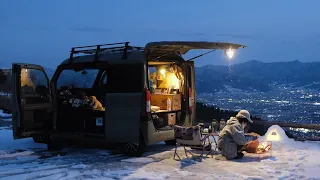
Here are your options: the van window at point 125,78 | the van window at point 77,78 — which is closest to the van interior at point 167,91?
the van window at point 125,78

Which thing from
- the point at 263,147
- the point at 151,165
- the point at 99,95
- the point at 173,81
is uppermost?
the point at 173,81

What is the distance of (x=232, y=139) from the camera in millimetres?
7723

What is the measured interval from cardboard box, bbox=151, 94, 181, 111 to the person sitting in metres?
1.73

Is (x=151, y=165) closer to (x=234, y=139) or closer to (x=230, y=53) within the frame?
(x=234, y=139)

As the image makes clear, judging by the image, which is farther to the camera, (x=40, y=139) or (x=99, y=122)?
(x=40, y=139)

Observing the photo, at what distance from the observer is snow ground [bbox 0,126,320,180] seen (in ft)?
21.3

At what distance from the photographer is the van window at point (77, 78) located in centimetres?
916

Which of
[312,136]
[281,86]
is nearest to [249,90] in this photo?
[281,86]

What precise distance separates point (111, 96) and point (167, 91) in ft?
6.25

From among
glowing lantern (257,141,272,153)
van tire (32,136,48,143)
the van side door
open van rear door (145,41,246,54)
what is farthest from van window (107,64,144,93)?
glowing lantern (257,141,272,153)

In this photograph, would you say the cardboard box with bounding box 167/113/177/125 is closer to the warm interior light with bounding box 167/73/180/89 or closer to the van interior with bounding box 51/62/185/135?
the van interior with bounding box 51/62/185/135

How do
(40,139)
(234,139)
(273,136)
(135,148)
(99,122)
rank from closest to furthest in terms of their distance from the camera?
1. (234,139)
2. (135,148)
3. (99,122)
4. (40,139)
5. (273,136)

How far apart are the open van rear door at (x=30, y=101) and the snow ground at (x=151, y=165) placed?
21.1 inches

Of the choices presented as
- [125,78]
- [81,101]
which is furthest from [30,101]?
[125,78]
